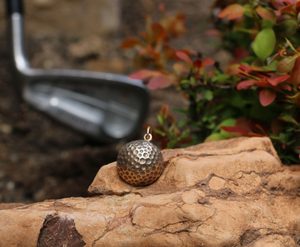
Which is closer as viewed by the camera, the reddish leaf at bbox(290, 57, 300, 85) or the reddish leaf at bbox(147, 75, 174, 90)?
the reddish leaf at bbox(290, 57, 300, 85)

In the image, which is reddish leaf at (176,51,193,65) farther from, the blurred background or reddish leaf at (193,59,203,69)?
the blurred background

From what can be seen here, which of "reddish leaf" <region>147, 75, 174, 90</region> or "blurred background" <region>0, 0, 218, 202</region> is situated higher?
"reddish leaf" <region>147, 75, 174, 90</region>

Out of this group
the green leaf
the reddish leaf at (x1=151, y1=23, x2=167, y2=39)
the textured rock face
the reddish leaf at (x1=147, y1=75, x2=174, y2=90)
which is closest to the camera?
the textured rock face

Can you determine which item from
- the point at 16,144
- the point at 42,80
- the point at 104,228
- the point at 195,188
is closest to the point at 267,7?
the point at 195,188

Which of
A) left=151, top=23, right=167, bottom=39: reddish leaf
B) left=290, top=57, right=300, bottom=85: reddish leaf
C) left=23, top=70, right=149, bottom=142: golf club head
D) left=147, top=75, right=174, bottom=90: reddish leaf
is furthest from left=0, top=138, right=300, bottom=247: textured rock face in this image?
left=23, top=70, right=149, bottom=142: golf club head

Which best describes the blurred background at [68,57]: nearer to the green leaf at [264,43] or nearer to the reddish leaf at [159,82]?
the reddish leaf at [159,82]

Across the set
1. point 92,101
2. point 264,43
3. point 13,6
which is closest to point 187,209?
point 264,43

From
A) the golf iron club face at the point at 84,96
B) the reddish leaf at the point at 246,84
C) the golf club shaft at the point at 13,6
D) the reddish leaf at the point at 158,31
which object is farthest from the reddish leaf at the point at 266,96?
the golf club shaft at the point at 13,6
